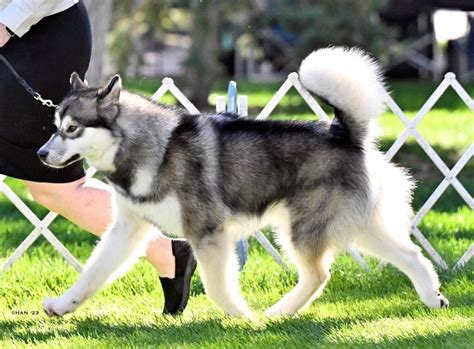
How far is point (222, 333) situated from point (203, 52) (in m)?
12.4

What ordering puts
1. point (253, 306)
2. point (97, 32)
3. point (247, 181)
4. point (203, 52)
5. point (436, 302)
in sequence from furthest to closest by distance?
point (203, 52) → point (97, 32) → point (253, 306) → point (436, 302) → point (247, 181)

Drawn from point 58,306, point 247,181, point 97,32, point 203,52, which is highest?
point 247,181

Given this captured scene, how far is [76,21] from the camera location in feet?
16.6

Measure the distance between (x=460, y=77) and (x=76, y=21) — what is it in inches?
643

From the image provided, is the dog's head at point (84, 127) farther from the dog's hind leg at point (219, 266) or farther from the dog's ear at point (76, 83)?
the dog's hind leg at point (219, 266)

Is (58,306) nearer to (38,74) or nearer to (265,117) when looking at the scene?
(38,74)

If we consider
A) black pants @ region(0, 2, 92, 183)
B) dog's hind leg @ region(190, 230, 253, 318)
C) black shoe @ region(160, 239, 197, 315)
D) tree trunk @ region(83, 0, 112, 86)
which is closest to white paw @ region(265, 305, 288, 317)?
dog's hind leg @ region(190, 230, 253, 318)

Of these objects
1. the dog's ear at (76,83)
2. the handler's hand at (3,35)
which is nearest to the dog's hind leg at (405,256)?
the dog's ear at (76,83)

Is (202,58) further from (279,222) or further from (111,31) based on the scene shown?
(279,222)

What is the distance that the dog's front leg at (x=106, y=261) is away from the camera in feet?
16.2

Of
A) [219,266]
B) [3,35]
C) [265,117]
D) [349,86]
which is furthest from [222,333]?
[265,117]

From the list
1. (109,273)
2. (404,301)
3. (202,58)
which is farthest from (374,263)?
(202,58)

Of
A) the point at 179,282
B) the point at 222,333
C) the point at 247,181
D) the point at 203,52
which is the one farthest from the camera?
the point at 203,52

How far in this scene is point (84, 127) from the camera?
456cm
